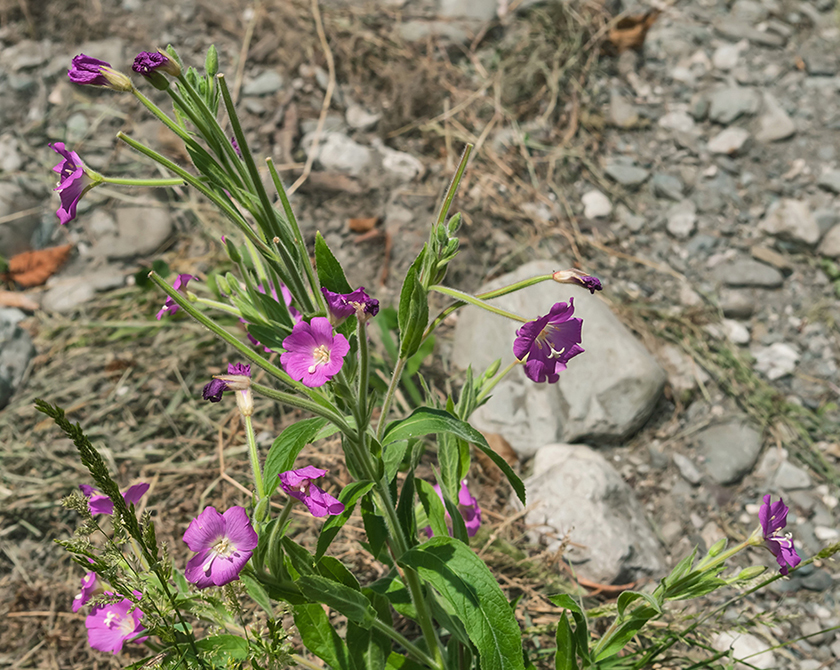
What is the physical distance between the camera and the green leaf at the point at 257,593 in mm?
1620

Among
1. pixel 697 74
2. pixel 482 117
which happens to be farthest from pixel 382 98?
pixel 697 74

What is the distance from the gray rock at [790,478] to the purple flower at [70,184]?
267 centimetres

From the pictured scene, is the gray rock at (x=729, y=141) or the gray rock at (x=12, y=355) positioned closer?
the gray rock at (x=12, y=355)

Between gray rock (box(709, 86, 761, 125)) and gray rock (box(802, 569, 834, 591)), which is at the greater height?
gray rock (box(709, 86, 761, 125))

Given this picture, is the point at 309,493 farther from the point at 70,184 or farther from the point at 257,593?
the point at 70,184

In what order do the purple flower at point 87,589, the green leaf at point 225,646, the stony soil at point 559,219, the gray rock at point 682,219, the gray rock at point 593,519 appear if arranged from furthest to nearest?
the gray rock at point 682,219 → the stony soil at point 559,219 → the gray rock at point 593,519 → the purple flower at point 87,589 → the green leaf at point 225,646

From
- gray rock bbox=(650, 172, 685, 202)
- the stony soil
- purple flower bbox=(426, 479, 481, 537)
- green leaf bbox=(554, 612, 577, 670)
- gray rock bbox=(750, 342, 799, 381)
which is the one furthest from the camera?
gray rock bbox=(650, 172, 685, 202)

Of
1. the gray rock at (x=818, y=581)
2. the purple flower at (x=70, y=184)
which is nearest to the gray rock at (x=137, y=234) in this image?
the purple flower at (x=70, y=184)

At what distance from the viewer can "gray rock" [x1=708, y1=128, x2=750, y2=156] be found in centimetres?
380

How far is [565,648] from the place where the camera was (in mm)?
1661

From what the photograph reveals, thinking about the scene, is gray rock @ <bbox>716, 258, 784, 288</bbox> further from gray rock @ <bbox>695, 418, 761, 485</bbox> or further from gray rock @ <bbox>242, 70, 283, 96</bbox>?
gray rock @ <bbox>242, 70, 283, 96</bbox>

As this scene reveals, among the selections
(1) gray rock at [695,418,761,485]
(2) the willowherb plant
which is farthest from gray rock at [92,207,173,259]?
(1) gray rock at [695,418,761,485]

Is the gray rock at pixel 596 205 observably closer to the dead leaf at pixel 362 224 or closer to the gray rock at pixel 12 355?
the dead leaf at pixel 362 224

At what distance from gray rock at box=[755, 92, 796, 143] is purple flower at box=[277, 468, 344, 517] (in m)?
3.43
